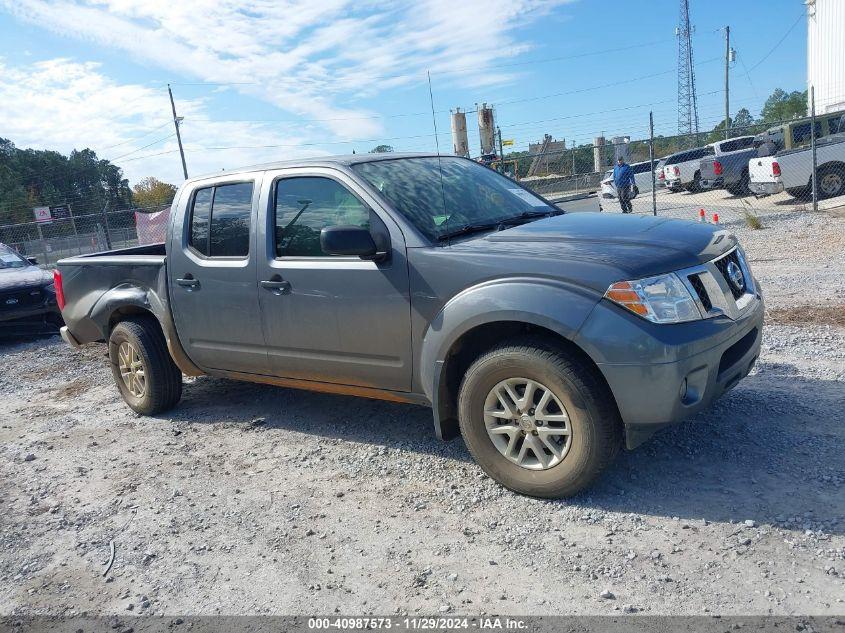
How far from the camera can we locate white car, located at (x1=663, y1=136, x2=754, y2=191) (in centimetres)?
2558

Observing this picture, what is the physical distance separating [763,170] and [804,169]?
90 cm

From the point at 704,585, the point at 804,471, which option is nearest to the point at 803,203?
the point at 804,471

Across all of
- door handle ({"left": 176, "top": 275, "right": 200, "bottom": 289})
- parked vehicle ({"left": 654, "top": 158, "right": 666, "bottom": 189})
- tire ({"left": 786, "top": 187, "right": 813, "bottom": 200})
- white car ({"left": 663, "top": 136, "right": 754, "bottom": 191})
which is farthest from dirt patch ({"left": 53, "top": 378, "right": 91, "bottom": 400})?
parked vehicle ({"left": 654, "top": 158, "right": 666, "bottom": 189})

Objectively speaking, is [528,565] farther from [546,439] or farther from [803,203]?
[803,203]

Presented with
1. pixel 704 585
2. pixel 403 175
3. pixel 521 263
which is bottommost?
pixel 704 585

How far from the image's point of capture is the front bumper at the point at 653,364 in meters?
3.13

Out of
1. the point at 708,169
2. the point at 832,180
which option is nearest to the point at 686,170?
the point at 708,169

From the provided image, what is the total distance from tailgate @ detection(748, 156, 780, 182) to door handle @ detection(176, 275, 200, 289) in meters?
14.9

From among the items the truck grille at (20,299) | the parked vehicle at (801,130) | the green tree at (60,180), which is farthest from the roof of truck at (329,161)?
the green tree at (60,180)

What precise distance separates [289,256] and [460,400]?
1.50 metres

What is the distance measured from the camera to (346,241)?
371cm

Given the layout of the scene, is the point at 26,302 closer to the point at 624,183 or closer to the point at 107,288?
the point at 107,288

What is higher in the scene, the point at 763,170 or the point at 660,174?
the point at 763,170

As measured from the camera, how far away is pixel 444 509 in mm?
3623
